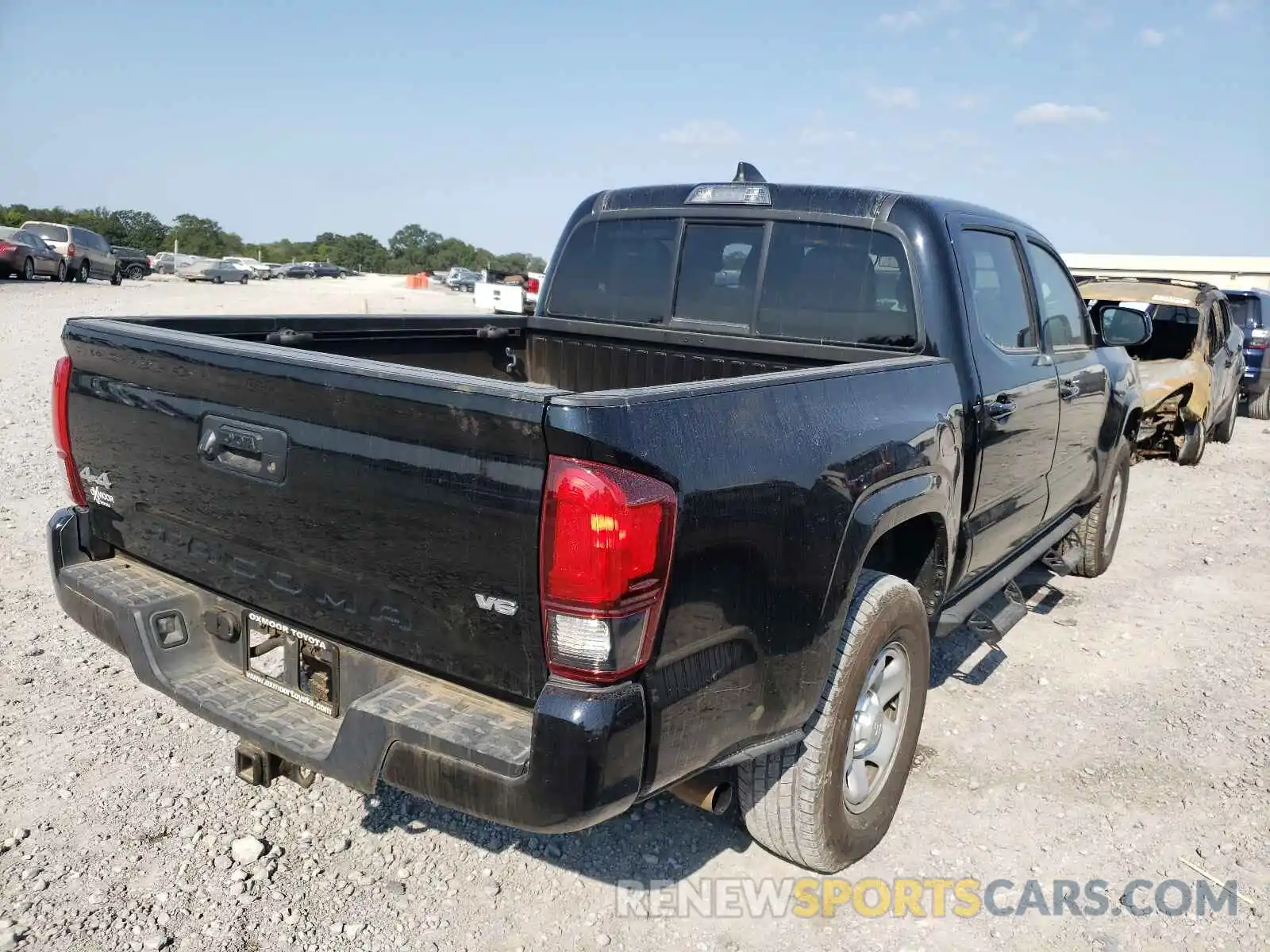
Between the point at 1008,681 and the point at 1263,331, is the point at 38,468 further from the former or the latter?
the point at 1263,331

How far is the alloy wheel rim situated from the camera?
3098mm

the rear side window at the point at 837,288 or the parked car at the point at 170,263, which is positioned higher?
the rear side window at the point at 837,288

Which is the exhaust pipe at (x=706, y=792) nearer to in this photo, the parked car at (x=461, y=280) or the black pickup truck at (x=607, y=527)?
the black pickup truck at (x=607, y=527)

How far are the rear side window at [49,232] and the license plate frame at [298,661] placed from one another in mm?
28989

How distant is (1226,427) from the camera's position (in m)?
12.5

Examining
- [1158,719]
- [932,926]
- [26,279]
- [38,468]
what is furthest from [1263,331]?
[26,279]

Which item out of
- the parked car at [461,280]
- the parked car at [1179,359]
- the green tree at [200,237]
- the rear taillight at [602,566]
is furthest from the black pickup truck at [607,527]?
the green tree at [200,237]

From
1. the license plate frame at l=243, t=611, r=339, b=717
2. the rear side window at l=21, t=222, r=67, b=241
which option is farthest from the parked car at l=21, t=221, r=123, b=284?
the license plate frame at l=243, t=611, r=339, b=717

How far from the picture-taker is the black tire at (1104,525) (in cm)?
603

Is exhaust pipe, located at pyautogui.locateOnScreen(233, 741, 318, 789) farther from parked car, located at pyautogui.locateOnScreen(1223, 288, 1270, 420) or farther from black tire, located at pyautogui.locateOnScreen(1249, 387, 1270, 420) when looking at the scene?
black tire, located at pyautogui.locateOnScreen(1249, 387, 1270, 420)

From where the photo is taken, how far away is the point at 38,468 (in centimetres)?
700

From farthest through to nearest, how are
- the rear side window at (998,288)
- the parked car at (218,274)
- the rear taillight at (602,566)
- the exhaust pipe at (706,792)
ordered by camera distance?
the parked car at (218,274), the rear side window at (998,288), the exhaust pipe at (706,792), the rear taillight at (602,566)

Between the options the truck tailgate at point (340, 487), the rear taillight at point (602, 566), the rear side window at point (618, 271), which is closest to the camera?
the rear taillight at point (602, 566)

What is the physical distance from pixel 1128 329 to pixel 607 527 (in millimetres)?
4471
